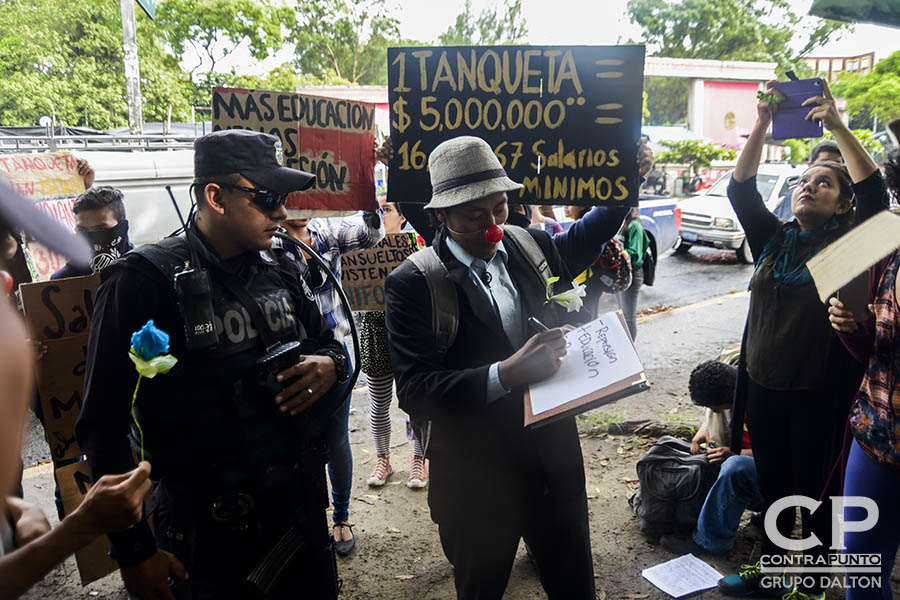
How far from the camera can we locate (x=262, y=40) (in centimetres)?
3058

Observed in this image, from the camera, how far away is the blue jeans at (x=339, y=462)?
11.6 ft

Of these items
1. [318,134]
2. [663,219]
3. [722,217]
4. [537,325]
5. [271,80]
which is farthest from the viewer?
[271,80]

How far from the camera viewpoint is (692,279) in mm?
11500

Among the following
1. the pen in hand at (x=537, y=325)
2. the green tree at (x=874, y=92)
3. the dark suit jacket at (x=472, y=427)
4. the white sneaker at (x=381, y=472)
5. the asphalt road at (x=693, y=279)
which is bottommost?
the asphalt road at (x=693, y=279)

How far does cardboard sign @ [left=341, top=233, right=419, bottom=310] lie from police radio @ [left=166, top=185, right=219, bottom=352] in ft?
6.92

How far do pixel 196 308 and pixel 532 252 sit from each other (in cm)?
125

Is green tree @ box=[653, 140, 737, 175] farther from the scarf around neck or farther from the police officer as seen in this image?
the police officer

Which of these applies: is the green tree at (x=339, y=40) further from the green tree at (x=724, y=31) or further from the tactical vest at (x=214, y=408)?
the tactical vest at (x=214, y=408)

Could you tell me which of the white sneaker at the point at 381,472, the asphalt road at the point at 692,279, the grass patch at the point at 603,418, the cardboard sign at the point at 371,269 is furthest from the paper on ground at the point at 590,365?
the asphalt road at the point at 692,279

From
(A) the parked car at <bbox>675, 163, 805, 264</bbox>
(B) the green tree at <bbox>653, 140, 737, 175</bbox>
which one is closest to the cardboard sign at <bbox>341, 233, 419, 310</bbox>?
(A) the parked car at <bbox>675, 163, 805, 264</bbox>

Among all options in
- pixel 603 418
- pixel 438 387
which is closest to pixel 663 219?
pixel 603 418

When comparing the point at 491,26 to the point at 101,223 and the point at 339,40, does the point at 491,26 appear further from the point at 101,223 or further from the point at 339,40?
the point at 101,223

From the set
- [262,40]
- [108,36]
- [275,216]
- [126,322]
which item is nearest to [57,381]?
[126,322]

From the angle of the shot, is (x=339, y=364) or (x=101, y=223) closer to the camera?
(x=339, y=364)
